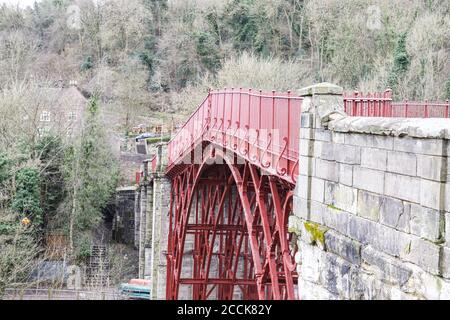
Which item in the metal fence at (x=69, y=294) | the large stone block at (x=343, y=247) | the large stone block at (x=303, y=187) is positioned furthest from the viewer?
the metal fence at (x=69, y=294)

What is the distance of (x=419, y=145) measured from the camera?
5.32 metres

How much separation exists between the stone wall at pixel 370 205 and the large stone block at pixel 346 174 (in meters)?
0.01

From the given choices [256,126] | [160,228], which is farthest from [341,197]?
[160,228]

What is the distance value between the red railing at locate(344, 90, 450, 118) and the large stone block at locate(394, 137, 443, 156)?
281 centimetres

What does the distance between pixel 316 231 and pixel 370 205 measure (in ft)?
3.85

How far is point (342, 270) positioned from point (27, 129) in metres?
30.4

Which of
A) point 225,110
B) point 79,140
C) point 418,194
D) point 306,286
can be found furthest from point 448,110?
point 79,140

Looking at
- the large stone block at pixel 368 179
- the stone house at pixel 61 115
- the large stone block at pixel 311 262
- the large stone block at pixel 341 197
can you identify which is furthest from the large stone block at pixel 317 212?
the stone house at pixel 61 115

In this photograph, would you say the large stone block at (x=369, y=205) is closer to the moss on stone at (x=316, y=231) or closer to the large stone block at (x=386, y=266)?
the large stone block at (x=386, y=266)

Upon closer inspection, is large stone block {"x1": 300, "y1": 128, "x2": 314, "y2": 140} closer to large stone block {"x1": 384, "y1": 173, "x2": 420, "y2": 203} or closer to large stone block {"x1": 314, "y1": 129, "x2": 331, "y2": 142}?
large stone block {"x1": 314, "y1": 129, "x2": 331, "y2": 142}

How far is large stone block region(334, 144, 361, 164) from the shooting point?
6.40m

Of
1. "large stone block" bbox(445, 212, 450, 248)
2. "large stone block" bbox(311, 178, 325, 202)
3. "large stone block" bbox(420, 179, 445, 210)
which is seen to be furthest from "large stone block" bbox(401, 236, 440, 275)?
"large stone block" bbox(311, 178, 325, 202)

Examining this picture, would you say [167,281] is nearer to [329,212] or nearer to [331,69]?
[329,212]

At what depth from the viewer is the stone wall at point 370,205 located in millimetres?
5129
